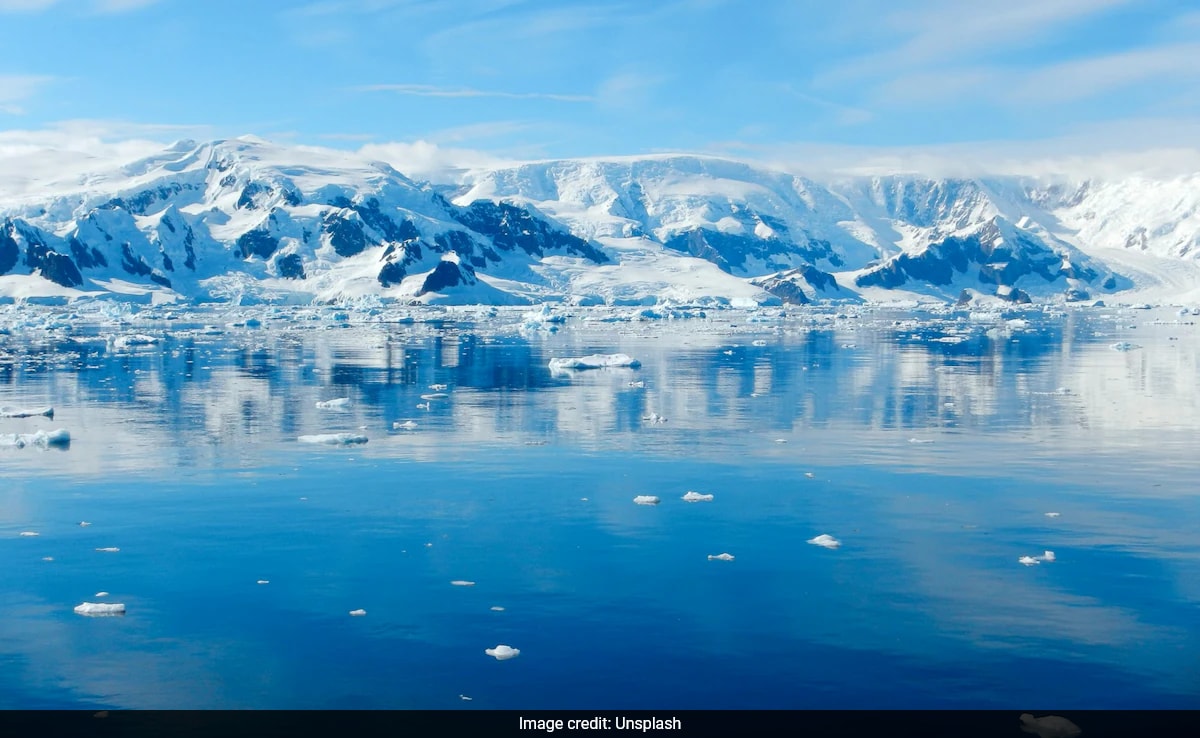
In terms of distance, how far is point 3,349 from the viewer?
5944 cm

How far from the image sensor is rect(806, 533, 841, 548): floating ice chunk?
56.0ft

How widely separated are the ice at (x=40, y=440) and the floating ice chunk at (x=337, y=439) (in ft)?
17.1

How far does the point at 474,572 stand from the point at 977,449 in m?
14.1

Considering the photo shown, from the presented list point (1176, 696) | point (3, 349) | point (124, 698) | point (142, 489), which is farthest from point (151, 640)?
point (3, 349)

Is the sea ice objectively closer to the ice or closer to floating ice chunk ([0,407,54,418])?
the ice

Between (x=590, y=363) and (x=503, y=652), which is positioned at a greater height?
(x=590, y=363)

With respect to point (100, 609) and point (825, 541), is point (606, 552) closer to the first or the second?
point (825, 541)

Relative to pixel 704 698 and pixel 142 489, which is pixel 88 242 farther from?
pixel 704 698
